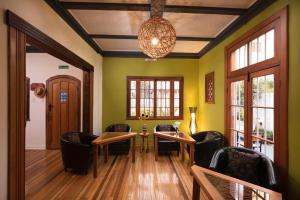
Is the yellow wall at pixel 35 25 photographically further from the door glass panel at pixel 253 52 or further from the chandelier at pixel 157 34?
the door glass panel at pixel 253 52

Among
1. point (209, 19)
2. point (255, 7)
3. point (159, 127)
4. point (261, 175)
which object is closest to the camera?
point (261, 175)

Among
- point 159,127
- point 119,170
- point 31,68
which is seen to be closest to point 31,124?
point 31,68

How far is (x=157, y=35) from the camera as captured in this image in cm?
268

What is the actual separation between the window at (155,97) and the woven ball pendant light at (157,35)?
3.58 meters

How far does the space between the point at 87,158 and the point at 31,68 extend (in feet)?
12.3

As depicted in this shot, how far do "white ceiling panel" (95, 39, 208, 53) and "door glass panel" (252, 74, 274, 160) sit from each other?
2.50 meters

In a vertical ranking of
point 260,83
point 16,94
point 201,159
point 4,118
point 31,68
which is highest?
point 31,68

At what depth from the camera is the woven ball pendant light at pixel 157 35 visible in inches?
104

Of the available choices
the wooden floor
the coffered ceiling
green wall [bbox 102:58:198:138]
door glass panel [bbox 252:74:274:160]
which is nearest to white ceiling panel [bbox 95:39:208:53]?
the coffered ceiling

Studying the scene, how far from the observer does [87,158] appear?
4.02 meters

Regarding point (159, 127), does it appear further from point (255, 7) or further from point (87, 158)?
point (255, 7)

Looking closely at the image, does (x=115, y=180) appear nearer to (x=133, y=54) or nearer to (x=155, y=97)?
(x=155, y=97)

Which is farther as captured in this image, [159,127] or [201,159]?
[159,127]

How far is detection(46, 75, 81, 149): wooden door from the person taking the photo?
598cm
